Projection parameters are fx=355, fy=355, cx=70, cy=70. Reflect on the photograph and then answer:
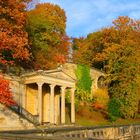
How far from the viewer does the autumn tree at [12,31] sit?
29672 millimetres

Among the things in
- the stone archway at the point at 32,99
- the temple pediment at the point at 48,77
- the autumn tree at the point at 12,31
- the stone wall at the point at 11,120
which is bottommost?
the stone wall at the point at 11,120

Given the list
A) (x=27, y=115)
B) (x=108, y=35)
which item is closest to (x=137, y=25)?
(x=108, y=35)

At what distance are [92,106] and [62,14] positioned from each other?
22586 millimetres

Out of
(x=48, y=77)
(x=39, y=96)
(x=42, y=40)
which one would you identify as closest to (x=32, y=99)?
(x=39, y=96)

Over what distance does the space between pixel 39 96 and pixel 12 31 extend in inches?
335

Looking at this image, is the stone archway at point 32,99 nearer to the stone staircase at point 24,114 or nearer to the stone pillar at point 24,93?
the stone pillar at point 24,93

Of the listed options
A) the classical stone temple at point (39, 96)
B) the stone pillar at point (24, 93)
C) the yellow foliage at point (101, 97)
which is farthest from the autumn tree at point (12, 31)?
the yellow foliage at point (101, 97)

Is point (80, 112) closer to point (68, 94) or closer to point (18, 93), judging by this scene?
point (68, 94)

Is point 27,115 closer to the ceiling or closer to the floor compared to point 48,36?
closer to the floor

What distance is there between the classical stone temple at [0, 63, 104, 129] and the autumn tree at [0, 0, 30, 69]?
391 centimetres

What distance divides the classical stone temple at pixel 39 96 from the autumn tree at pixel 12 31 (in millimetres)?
3914

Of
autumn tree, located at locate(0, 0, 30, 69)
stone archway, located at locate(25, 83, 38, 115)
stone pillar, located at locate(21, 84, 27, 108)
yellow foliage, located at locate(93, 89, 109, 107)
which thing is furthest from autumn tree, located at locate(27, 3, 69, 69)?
autumn tree, located at locate(0, 0, 30, 69)

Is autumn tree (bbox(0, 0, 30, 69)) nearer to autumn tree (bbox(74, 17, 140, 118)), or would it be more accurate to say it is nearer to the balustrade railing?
the balustrade railing

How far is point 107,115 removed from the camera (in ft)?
186
